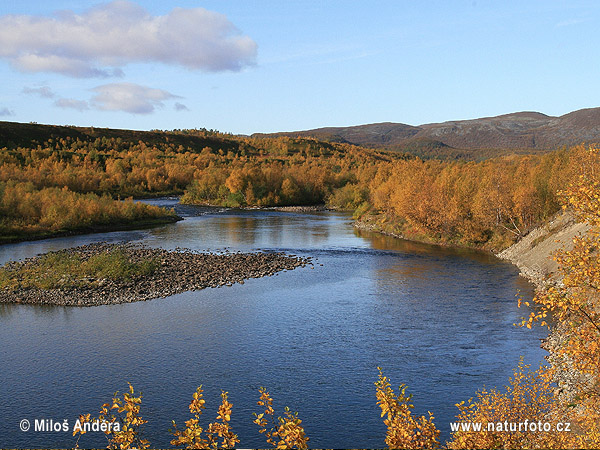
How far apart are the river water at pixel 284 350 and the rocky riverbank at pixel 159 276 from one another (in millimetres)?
1297

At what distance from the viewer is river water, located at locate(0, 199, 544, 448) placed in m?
17.2

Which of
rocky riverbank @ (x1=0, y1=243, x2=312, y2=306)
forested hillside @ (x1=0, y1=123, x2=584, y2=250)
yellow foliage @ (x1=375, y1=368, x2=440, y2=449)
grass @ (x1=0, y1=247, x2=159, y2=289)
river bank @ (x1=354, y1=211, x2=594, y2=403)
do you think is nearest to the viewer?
yellow foliage @ (x1=375, y1=368, x2=440, y2=449)

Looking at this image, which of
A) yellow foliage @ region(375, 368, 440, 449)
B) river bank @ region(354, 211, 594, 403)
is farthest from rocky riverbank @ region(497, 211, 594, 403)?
yellow foliage @ region(375, 368, 440, 449)

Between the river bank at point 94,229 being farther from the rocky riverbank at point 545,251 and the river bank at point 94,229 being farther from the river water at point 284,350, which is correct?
the rocky riverbank at point 545,251

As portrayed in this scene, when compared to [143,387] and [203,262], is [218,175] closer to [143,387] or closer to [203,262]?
[203,262]

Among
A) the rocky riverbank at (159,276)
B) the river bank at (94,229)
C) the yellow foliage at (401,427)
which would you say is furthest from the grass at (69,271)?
the yellow foliage at (401,427)

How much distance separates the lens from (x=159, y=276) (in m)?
37.2

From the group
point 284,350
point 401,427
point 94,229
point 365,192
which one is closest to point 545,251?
point 284,350

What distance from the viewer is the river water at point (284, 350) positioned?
17.2 meters

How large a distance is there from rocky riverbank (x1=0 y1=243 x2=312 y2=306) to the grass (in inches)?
9.5

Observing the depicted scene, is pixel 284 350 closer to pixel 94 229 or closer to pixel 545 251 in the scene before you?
pixel 545 251

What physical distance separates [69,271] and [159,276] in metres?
6.20

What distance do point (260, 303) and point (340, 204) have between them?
7859 cm

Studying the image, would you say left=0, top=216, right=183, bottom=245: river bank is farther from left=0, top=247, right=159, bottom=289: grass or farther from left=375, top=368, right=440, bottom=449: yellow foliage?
left=375, top=368, right=440, bottom=449: yellow foliage
